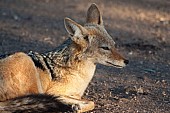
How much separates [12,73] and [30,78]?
290 millimetres

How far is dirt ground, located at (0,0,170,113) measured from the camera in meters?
7.96

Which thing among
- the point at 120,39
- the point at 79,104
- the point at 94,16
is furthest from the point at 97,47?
the point at 120,39

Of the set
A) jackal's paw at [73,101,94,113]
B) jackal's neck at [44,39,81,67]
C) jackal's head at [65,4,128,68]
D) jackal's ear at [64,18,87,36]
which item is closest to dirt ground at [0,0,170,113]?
jackal's paw at [73,101,94,113]

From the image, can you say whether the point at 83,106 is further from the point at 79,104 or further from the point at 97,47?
the point at 97,47

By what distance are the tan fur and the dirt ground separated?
0.48 metres

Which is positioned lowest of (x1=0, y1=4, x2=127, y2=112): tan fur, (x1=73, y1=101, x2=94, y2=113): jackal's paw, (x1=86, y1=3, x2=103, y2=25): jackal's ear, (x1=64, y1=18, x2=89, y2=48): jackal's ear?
(x1=73, y1=101, x2=94, y2=113): jackal's paw

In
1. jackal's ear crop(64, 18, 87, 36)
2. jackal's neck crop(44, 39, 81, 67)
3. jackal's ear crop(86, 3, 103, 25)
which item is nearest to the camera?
jackal's ear crop(64, 18, 87, 36)

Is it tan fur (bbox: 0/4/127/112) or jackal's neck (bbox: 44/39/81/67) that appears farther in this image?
jackal's neck (bbox: 44/39/81/67)

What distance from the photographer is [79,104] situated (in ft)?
23.3

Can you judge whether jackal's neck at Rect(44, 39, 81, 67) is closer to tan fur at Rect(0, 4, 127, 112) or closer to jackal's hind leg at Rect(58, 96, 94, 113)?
tan fur at Rect(0, 4, 127, 112)

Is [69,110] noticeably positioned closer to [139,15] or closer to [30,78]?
[30,78]

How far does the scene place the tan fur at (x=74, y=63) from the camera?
22.9ft

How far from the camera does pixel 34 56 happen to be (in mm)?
7352

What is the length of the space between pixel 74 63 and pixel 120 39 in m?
5.35
